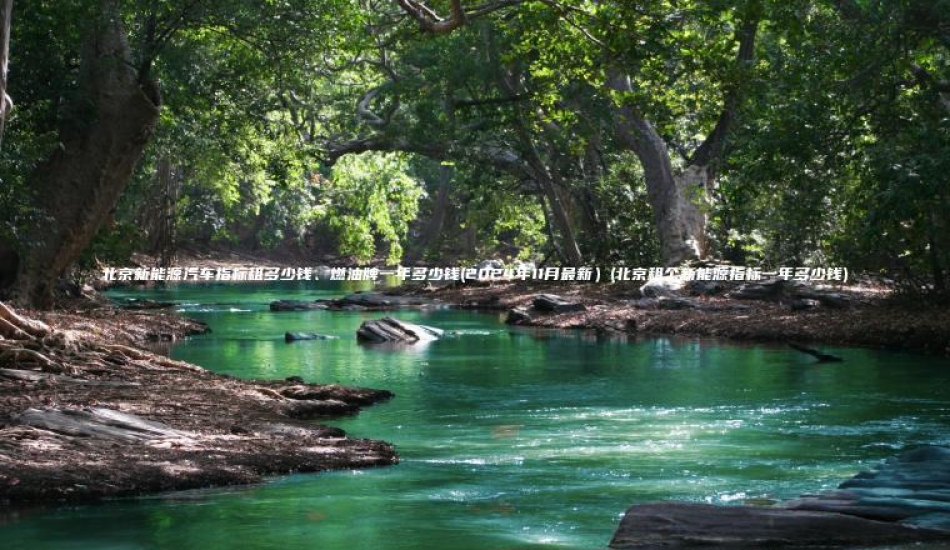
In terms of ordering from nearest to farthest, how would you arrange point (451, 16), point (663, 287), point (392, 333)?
1. point (451, 16)
2. point (392, 333)
3. point (663, 287)

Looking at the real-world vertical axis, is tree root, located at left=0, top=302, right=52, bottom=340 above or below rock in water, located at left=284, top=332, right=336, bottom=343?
above

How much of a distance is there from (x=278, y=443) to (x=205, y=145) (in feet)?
57.1

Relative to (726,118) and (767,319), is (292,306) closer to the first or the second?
(726,118)

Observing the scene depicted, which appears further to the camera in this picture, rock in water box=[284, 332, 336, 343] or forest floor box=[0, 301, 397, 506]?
rock in water box=[284, 332, 336, 343]

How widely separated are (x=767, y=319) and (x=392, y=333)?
7840 mm

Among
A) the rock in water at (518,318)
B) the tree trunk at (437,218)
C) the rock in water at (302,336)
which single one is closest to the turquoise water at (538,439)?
the rock in water at (302,336)

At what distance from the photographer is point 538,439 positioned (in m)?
14.4

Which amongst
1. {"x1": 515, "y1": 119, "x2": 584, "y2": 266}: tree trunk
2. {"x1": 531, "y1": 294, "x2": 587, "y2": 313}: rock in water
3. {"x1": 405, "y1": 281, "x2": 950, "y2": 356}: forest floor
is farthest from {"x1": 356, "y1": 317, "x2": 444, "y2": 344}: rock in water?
{"x1": 515, "y1": 119, "x2": 584, "y2": 266}: tree trunk

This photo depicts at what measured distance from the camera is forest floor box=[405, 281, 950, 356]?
2439cm

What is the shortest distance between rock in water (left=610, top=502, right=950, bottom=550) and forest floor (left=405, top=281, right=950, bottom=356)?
15169mm

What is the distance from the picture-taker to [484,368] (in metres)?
22.5

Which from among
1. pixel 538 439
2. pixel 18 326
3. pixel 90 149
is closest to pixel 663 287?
pixel 90 149

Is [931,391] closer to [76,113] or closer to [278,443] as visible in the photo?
[278,443]

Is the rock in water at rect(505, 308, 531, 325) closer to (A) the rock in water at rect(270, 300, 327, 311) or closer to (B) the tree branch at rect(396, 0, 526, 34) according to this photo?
(A) the rock in water at rect(270, 300, 327, 311)
